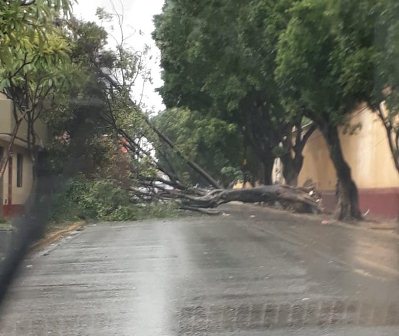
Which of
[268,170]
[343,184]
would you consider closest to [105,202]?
[343,184]

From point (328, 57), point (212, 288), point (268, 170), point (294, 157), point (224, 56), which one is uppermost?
point (224, 56)

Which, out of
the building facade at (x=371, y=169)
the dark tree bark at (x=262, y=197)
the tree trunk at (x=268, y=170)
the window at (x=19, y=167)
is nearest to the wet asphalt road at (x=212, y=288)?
the building facade at (x=371, y=169)

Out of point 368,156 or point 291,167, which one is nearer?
point 368,156

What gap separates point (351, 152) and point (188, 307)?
22.1 metres

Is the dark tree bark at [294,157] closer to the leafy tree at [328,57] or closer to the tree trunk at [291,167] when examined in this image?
the tree trunk at [291,167]

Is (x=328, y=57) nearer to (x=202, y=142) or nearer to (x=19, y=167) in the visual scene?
(x=19, y=167)

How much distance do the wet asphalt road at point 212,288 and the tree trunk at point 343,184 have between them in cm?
485

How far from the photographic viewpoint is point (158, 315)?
8602 mm

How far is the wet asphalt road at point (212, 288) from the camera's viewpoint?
7934 mm

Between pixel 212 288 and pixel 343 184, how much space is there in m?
14.1

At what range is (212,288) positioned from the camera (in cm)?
1038

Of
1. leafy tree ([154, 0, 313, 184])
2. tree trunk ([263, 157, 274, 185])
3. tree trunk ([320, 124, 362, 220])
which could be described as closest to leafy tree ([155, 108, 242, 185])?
tree trunk ([263, 157, 274, 185])

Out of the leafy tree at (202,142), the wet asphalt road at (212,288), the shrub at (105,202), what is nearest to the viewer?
the wet asphalt road at (212,288)

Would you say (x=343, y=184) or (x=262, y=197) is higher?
(x=343, y=184)
